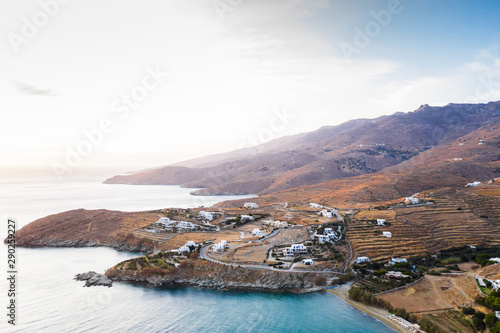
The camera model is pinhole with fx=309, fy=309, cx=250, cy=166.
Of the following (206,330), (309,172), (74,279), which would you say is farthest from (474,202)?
(309,172)

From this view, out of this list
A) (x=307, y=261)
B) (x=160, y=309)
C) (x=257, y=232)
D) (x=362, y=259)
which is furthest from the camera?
(x=257, y=232)

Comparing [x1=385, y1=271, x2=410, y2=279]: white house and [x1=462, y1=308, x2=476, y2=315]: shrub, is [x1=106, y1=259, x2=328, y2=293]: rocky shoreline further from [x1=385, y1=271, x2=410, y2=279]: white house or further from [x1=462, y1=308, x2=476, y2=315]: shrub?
[x1=462, y1=308, x2=476, y2=315]: shrub

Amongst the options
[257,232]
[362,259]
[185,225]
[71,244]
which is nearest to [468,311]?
[362,259]

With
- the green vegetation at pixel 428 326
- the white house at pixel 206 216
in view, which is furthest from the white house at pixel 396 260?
the white house at pixel 206 216

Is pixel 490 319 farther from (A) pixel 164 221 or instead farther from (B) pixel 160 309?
(A) pixel 164 221

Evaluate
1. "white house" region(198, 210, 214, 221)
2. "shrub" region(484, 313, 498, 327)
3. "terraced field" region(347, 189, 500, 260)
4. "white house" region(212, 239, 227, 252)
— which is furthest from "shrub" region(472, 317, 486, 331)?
"white house" region(198, 210, 214, 221)

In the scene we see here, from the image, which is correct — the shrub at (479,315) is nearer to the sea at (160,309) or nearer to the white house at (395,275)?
the sea at (160,309)
